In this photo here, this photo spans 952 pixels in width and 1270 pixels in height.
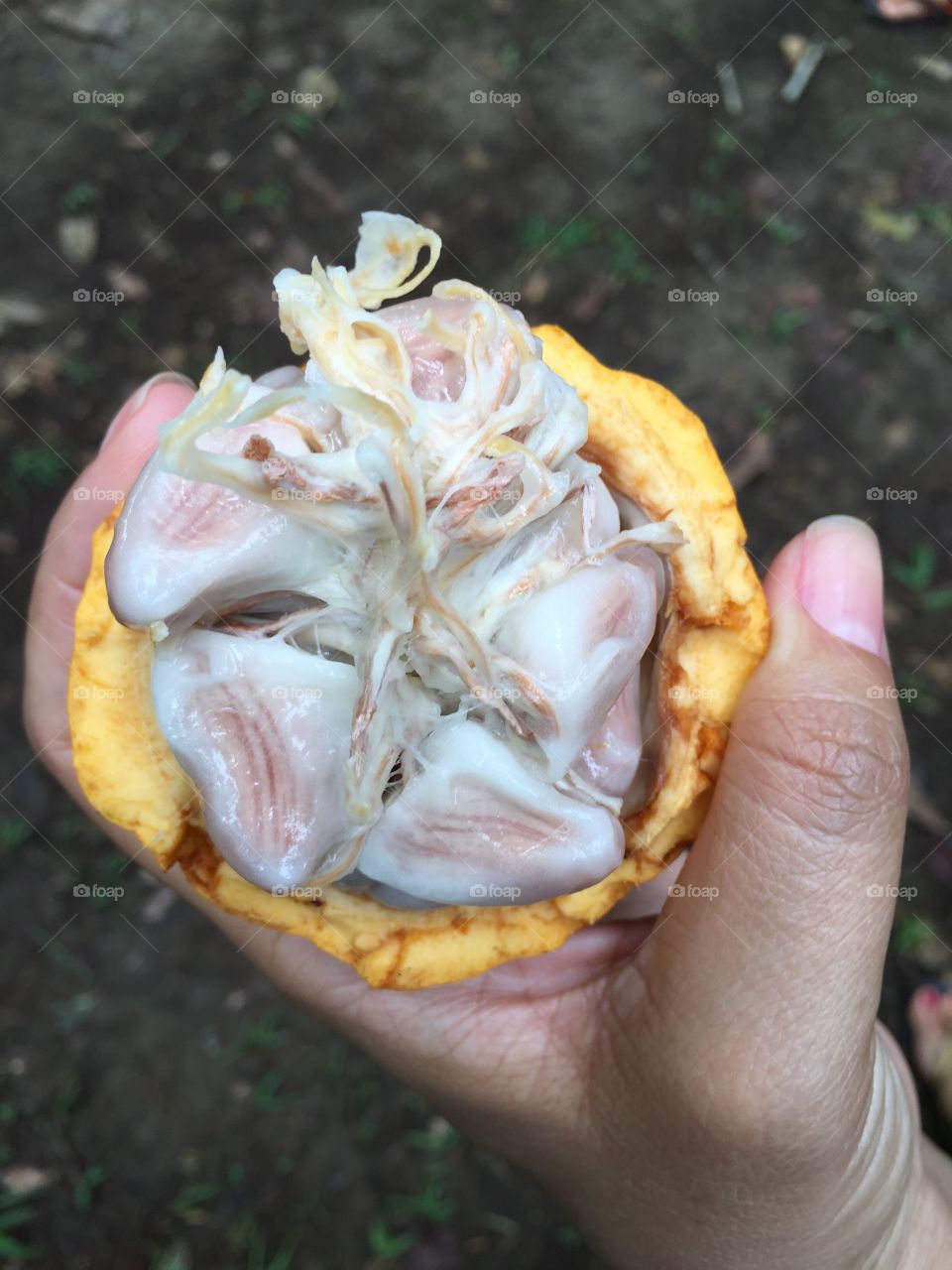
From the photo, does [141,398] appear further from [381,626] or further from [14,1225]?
[14,1225]

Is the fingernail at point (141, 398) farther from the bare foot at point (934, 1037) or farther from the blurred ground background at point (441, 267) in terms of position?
the bare foot at point (934, 1037)

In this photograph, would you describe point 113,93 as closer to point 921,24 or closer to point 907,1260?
point 921,24

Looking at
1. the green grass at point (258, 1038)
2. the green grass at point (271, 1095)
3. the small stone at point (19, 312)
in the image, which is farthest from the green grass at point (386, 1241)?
the small stone at point (19, 312)

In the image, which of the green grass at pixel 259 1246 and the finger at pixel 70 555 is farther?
the green grass at pixel 259 1246

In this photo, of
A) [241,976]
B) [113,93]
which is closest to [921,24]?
[113,93]

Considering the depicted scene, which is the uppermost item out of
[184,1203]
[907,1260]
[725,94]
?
[725,94]

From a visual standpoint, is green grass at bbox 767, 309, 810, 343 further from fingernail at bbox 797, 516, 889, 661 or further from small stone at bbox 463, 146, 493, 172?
fingernail at bbox 797, 516, 889, 661
